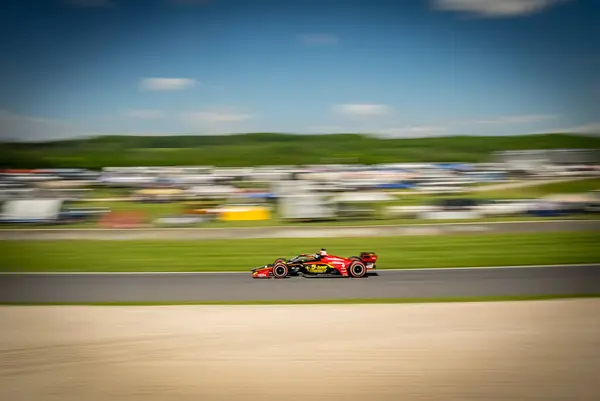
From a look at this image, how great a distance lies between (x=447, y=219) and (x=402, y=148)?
230cm

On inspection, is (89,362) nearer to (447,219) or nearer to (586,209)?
(447,219)

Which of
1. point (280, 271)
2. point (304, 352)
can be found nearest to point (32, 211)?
point (280, 271)

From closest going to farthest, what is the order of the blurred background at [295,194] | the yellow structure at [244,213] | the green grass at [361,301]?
the green grass at [361,301] → the blurred background at [295,194] → the yellow structure at [244,213]

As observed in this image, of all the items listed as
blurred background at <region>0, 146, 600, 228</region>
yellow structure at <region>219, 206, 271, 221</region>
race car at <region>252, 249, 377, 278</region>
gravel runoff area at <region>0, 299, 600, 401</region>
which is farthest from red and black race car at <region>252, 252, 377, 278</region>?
yellow structure at <region>219, 206, 271, 221</region>

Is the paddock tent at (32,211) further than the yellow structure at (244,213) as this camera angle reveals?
No

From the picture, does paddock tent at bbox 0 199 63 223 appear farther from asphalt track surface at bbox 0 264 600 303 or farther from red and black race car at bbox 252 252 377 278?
red and black race car at bbox 252 252 377 278

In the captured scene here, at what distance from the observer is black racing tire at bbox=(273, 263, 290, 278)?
6613mm

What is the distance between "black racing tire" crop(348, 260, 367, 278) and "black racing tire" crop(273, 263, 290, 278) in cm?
72

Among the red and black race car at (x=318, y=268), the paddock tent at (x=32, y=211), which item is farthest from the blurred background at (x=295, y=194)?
the red and black race car at (x=318, y=268)

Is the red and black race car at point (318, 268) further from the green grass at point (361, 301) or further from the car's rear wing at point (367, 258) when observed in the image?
the green grass at point (361, 301)

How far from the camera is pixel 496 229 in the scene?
9.43 meters

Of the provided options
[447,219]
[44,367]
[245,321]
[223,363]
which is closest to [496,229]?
[447,219]

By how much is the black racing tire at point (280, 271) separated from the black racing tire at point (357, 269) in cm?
72

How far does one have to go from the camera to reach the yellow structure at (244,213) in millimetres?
9969
